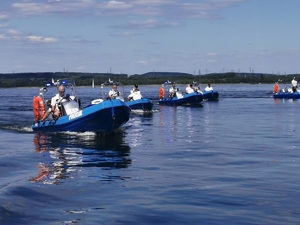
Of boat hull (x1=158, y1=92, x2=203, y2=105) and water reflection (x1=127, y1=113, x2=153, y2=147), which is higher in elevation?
boat hull (x1=158, y1=92, x2=203, y2=105)

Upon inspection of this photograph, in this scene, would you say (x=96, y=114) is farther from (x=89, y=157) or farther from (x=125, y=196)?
(x=125, y=196)

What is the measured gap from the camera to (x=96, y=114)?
23.9 metres

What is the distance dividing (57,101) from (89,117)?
5.62ft

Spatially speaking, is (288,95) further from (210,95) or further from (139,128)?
(139,128)

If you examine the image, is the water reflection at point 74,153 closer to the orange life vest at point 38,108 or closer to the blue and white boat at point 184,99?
the orange life vest at point 38,108

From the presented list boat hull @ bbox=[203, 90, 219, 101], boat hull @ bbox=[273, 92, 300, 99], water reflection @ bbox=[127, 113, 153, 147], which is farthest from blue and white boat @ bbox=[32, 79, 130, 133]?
boat hull @ bbox=[273, 92, 300, 99]

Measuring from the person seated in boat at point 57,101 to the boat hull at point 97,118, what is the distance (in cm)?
36

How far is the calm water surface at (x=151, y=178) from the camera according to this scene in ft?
35.3

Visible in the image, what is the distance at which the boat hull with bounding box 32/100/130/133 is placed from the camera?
2394 centimetres

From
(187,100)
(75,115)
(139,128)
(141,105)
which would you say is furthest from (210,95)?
(75,115)

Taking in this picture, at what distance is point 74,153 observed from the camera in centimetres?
1927

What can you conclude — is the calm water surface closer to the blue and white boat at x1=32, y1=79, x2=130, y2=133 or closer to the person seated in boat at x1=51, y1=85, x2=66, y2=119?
the blue and white boat at x1=32, y1=79, x2=130, y2=133

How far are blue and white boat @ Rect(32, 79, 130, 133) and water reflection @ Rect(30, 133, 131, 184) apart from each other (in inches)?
13.5

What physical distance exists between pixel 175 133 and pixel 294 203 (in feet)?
47.4
